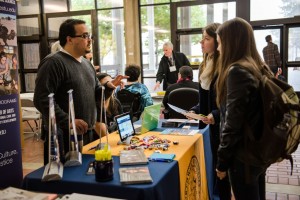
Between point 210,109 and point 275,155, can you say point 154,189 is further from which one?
point 210,109

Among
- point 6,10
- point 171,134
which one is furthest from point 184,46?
point 6,10

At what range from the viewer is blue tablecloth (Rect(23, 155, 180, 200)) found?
4.96 feet

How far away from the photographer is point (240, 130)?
5.21ft

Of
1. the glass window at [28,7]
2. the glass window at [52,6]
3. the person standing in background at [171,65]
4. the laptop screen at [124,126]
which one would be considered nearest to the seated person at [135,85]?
the laptop screen at [124,126]

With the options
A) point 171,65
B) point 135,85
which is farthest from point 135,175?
point 171,65

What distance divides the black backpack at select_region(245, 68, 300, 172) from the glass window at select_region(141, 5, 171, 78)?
6.86m

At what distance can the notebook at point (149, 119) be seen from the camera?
8.59ft

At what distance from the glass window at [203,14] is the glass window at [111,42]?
5.89 ft

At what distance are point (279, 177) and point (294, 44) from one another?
14.9 feet

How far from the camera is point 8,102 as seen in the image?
2113mm

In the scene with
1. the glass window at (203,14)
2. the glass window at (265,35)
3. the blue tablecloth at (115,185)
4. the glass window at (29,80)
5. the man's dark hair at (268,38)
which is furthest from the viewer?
the glass window at (29,80)

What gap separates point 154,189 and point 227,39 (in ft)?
2.74

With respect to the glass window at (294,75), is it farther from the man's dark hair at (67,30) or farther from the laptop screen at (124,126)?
the man's dark hair at (67,30)

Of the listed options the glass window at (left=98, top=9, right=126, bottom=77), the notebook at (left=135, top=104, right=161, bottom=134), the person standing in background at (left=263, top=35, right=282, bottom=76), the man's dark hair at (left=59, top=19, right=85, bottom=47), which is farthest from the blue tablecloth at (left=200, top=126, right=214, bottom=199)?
the glass window at (left=98, top=9, right=126, bottom=77)
